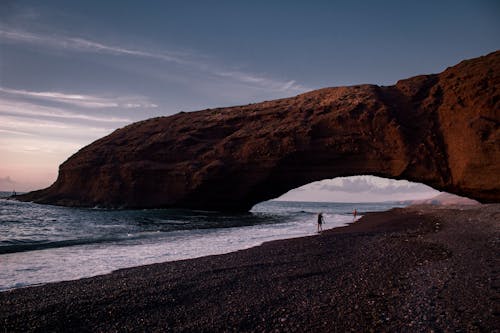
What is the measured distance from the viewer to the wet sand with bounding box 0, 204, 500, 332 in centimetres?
542

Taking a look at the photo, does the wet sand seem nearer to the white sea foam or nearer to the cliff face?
the white sea foam

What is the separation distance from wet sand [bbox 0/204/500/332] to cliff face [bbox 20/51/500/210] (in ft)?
65.6

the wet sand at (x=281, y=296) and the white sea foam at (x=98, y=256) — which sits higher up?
→ the wet sand at (x=281, y=296)

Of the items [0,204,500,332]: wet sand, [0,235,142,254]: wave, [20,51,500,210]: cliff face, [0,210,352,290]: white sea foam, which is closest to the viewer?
[0,204,500,332]: wet sand

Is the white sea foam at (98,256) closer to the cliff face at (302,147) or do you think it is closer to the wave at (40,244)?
the wave at (40,244)

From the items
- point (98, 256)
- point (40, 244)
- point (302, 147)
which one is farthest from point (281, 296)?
point (302, 147)

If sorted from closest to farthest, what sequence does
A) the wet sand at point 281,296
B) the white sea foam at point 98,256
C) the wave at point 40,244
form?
the wet sand at point 281,296 < the white sea foam at point 98,256 < the wave at point 40,244

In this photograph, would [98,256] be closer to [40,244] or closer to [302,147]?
[40,244]

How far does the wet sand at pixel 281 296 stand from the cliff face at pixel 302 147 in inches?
787

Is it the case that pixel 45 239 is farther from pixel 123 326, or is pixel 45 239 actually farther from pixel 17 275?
pixel 123 326

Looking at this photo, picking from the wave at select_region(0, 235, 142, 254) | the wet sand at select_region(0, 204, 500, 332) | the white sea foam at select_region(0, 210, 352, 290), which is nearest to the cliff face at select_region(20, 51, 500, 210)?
the white sea foam at select_region(0, 210, 352, 290)

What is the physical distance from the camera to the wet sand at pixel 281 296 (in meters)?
5.42

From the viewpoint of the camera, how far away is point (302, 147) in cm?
Result: 3294

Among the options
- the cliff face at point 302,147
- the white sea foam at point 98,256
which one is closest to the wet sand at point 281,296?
the white sea foam at point 98,256
